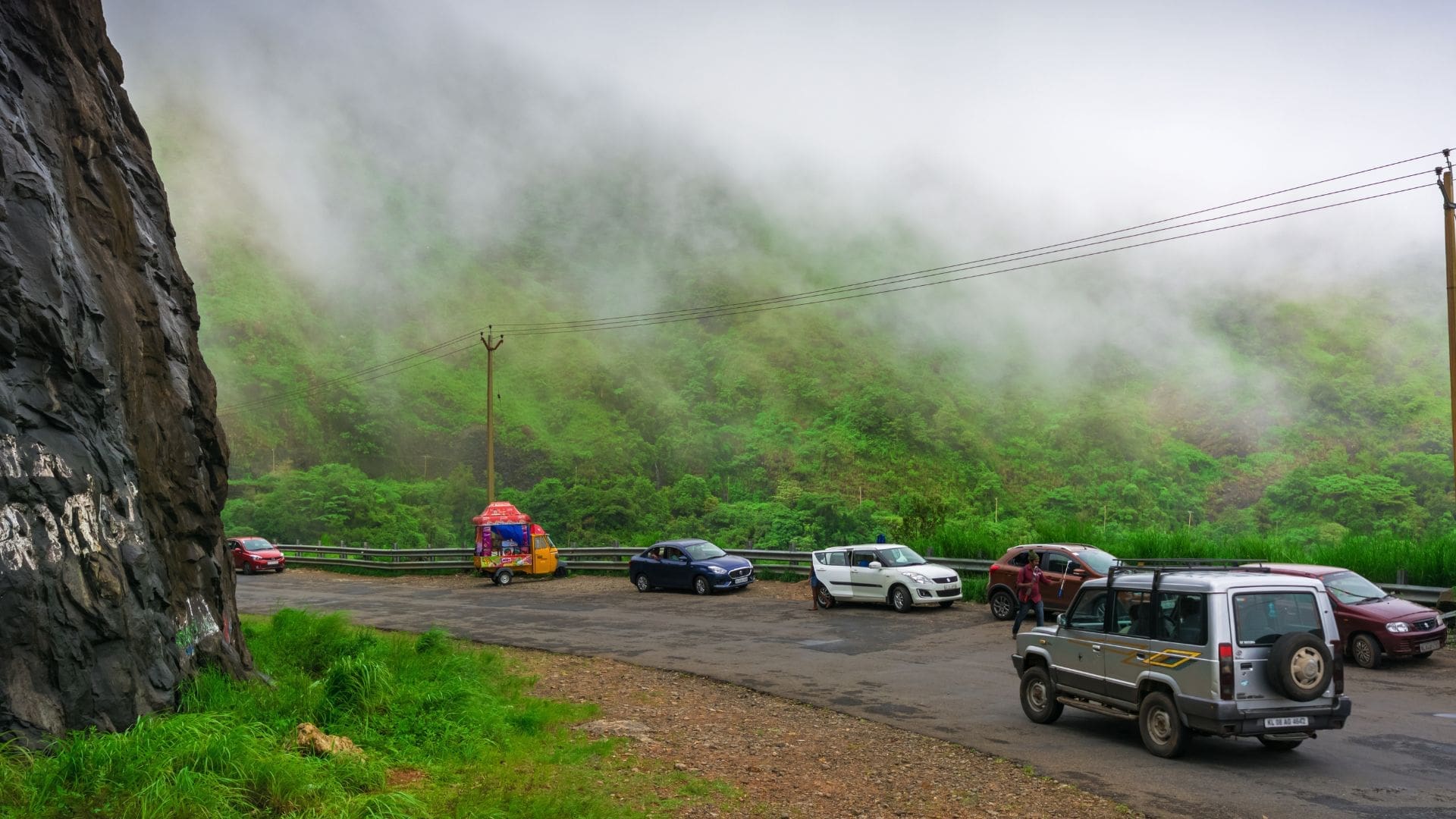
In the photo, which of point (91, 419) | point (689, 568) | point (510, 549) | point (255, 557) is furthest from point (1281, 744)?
point (255, 557)

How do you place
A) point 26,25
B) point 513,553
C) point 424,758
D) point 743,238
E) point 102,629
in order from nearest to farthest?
1. point 102,629
2. point 424,758
3. point 26,25
4. point 513,553
5. point 743,238

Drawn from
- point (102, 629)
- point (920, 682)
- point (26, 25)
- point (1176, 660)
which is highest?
point (26, 25)

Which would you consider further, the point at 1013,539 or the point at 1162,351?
the point at 1162,351

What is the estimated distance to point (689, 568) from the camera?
1070 inches

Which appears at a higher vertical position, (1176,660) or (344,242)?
(344,242)

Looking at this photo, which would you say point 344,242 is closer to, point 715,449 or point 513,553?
point 715,449

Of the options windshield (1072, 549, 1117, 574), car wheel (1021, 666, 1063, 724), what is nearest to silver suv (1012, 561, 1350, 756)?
car wheel (1021, 666, 1063, 724)

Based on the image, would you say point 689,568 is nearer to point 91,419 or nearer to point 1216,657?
point 1216,657

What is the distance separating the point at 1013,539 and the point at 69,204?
80.9 ft

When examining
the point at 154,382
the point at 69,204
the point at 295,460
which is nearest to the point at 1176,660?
the point at 154,382

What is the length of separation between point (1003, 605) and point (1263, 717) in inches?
453

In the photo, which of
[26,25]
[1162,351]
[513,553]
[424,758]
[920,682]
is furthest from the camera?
[1162,351]

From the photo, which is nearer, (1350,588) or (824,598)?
(1350,588)

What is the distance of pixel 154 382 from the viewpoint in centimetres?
1040
